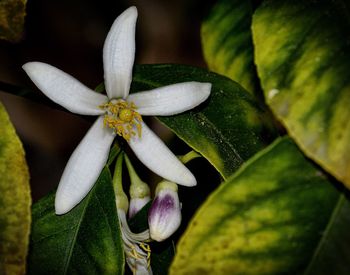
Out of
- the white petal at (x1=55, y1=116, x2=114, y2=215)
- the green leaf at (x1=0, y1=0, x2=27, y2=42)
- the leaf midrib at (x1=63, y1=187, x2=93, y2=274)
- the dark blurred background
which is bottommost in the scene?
the dark blurred background

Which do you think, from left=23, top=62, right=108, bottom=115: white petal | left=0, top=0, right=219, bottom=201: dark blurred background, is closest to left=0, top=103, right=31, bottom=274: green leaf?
left=23, top=62, right=108, bottom=115: white petal

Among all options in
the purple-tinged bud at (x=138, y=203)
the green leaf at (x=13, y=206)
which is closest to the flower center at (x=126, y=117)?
the purple-tinged bud at (x=138, y=203)

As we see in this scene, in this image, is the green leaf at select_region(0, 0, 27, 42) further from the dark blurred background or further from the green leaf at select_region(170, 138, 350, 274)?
the dark blurred background

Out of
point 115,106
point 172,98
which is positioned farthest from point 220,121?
point 115,106

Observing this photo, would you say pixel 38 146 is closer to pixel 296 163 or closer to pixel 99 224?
pixel 99 224

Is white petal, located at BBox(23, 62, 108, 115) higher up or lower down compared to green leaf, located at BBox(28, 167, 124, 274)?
higher up

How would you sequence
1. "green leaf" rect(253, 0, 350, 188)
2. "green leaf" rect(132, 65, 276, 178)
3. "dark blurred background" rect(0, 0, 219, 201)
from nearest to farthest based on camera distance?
"green leaf" rect(253, 0, 350, 188) < "green leaf" rect(132, 65, 276, 178) < "dark blurred background" rect(0, 0, 219, 201)

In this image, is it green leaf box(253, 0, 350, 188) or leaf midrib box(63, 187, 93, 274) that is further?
leaf midrib box(63, 187, 93, 274)

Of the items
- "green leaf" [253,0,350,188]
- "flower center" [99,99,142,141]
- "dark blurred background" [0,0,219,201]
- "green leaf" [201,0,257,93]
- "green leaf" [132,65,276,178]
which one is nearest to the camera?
"green leaf" [253,0,350,188]
